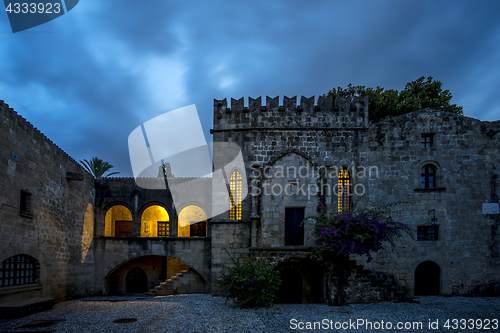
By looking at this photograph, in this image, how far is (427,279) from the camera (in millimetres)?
14562

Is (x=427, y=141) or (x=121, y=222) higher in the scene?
(x=427, y=141)

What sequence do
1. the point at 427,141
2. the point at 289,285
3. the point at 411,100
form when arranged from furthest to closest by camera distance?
the point at 411,100, the point at 289,285, the point at 427,141

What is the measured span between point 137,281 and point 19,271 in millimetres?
10577

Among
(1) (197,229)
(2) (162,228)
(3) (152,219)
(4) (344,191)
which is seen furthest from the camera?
(3) (152,219)

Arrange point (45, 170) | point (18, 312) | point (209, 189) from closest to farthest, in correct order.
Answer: point (18, 312)
point (45, 170)
point (209, 189)

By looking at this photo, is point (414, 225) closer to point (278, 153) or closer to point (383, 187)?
point (383, 187)

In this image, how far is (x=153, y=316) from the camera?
10.5 metres

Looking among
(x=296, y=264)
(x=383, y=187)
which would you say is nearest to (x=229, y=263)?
(x=296, y=264)

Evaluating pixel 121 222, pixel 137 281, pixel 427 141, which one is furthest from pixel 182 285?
pixel 427 141

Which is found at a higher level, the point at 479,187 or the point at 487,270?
the point at 479,187

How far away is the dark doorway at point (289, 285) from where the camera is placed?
15.8 metres

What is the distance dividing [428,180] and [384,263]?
14.9 feet

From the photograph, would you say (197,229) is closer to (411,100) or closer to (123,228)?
(123,228)

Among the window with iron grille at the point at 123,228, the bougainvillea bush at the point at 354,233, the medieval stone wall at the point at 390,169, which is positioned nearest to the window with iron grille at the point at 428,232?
the medieval stone wall at the point at 390,169
